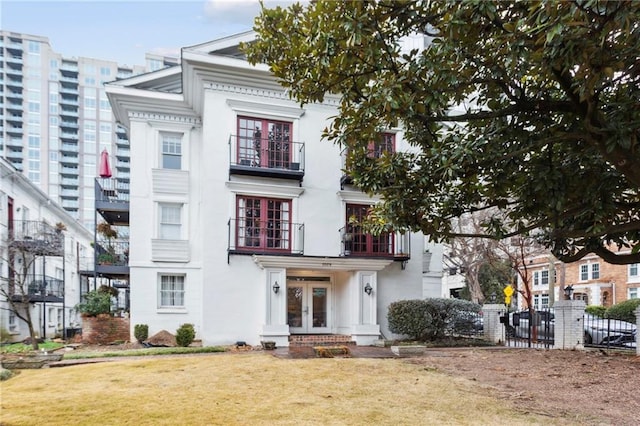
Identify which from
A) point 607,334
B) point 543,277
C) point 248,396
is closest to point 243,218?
Result: point 248,396

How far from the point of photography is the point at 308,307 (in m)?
16.8

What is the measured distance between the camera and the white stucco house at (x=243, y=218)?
15008 mm

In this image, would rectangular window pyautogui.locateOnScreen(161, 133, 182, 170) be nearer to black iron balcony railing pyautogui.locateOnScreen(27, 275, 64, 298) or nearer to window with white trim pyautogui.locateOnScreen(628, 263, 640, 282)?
black iron balcony railing pyautogui.locateOnScreen(27, 275, 64, 298)

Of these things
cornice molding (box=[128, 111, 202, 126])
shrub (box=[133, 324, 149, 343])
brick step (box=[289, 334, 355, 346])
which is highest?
cornice molding (box=[128, 111, 202, 126])

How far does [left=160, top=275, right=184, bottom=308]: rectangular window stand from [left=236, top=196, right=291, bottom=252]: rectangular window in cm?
331

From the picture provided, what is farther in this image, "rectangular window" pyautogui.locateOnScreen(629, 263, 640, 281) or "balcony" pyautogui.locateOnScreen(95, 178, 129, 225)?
"rectangular window" pyautogui.locateOnScreen(629, 263, 640, 281)

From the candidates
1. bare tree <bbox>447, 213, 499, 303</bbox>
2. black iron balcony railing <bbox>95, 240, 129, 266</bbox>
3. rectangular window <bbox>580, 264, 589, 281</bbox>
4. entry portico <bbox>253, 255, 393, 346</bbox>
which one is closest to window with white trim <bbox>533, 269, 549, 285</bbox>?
rectangular window <bbox>580, 264, 589, 281</bbox>

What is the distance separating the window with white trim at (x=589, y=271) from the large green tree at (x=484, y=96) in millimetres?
28651

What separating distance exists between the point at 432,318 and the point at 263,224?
7005 millimetres

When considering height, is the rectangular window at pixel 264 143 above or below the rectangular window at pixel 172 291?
above

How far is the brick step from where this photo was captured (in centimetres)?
1497

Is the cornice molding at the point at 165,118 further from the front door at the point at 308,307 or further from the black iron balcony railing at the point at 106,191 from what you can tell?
the front door at the point at 308,307

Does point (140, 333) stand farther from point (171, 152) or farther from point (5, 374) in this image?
point (171, 152)

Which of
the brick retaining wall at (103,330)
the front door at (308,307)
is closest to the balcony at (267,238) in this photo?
the front door at (308,307)
